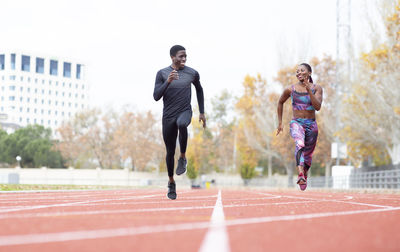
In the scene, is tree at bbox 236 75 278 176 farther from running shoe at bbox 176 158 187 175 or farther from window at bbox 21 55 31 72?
window at bbox 21 55 31 72

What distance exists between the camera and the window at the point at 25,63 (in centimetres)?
15100

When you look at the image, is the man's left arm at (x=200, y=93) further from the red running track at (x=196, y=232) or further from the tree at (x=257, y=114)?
the tree at (x=257, y=114)

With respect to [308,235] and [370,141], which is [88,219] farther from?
[370,141]

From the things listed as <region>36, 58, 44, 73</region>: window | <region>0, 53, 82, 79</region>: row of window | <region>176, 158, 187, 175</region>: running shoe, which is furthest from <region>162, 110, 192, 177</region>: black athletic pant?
<region>36, 58, 44, 73</region>: window

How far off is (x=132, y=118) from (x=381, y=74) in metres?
49.9

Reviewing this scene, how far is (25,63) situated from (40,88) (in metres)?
7.97

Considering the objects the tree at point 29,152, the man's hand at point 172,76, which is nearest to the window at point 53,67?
the tree at point 29,152

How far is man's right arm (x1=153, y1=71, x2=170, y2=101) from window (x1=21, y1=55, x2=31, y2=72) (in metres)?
151

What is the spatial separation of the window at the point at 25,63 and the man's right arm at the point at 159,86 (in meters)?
151

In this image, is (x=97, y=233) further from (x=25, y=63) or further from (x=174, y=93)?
(x=25, y=63)

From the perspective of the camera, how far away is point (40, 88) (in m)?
154

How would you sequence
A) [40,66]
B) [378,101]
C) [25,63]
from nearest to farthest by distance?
[378,101]
[25,63]
[40,66]

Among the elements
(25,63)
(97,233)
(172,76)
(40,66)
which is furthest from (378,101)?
(40,66)

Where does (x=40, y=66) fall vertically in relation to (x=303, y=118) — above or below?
above
